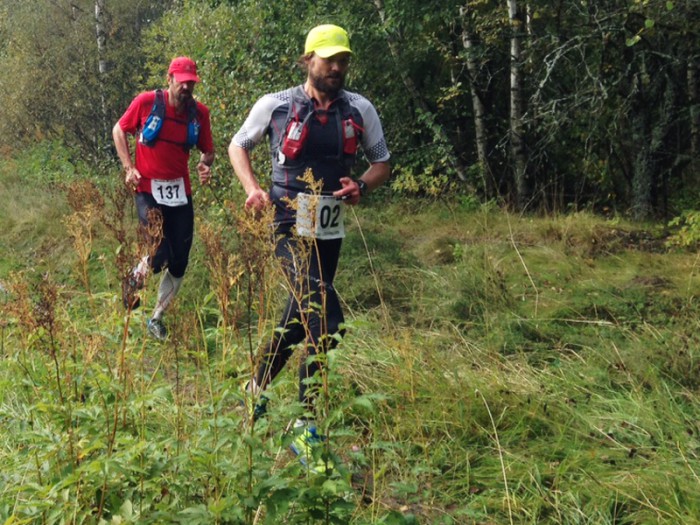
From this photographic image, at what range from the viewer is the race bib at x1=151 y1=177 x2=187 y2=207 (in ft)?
19.2

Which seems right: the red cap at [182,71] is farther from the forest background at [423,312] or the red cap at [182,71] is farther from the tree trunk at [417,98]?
the tree trunk at [417,98]

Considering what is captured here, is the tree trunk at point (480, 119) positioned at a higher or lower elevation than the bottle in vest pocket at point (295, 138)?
lower

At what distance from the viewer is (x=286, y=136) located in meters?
4.04

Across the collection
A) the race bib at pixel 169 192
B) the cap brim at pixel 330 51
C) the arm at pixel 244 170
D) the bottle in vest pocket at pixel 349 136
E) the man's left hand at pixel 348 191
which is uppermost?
the cap brim at pixel 330 51

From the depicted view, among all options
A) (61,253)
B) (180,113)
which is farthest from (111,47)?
(180,113)

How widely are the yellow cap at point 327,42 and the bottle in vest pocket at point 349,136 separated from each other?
35cm

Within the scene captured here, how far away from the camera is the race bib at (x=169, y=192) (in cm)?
585

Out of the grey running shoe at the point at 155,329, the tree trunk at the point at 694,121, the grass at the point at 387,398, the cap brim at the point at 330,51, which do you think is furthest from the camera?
the tree trunk at the point at 694,121

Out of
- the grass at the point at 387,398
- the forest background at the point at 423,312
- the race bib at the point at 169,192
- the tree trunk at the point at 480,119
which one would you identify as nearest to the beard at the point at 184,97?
the race bib at the point at 169,192

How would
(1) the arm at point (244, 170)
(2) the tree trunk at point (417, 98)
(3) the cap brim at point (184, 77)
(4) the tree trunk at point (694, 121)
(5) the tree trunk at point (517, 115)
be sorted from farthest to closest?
(2) the tree trunk at point (417, 98) → (5) the tree trunk at point (517, 115) → (4) the tree trunk at point (694, 121) → (3) the cap brim at point (184, 77) → (1) the arm at point (244, 170)

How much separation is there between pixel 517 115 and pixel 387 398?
8973mm

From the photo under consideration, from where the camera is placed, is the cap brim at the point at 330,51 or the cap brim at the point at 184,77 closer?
the cap brim at the point at 330,51

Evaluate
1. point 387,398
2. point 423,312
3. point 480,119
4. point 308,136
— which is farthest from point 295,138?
point 480,119

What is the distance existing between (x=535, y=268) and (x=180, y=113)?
3.41m
